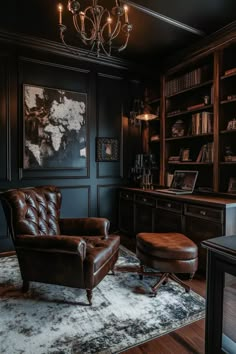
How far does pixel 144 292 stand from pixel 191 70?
10.2ft

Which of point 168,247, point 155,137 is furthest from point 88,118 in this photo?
point 168,247

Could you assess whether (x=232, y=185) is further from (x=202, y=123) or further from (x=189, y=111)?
(x=189, y=111)

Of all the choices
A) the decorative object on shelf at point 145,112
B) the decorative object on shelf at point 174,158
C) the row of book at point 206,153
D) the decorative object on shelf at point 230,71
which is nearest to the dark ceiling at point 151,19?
the decorative object on shelf at point 230,71

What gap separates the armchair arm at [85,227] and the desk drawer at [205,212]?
948mm

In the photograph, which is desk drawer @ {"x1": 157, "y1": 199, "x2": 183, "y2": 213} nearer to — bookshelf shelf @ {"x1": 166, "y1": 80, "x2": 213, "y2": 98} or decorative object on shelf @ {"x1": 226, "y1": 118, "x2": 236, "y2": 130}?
decorative object on shelf @ {"x1": 226, "y1": 118, "x2": 236, "y2": 130}

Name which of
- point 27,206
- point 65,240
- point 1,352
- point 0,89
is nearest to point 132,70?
point 0,89

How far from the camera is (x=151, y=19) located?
2.89 meters

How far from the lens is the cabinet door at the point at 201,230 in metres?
2.55

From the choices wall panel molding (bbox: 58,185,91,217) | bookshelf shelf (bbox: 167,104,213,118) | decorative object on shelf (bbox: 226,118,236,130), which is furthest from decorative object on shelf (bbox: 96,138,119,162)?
decorative object on shelf (bbox: 226,118,236,130)

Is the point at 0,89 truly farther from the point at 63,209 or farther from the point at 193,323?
the point at 193,323

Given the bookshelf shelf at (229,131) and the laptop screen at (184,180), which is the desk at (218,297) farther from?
the laptop screen at (184,180)

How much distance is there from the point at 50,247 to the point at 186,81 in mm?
2881

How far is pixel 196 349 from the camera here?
63.7 inches

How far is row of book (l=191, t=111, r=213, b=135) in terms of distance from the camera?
10.6 ft
